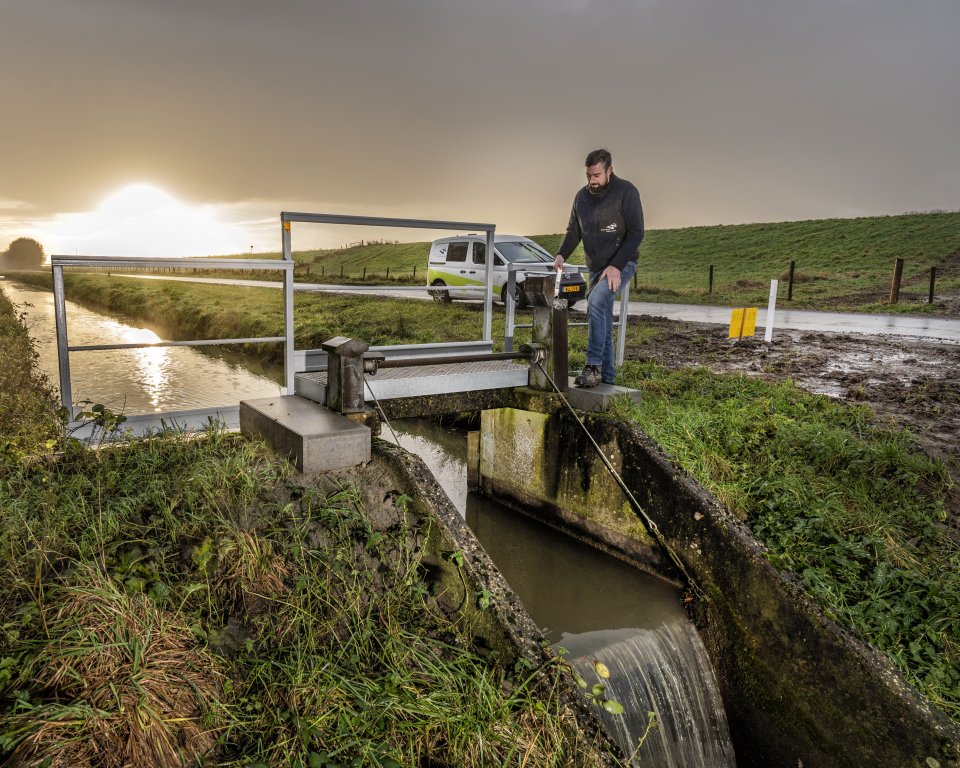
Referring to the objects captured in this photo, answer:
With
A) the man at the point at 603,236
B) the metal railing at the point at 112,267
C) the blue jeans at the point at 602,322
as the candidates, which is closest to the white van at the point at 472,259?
the blue jeans at the point at 602,322

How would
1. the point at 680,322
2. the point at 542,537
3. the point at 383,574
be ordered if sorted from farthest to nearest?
the point at 680,322 → the point at 542,537 → the point at 383,574

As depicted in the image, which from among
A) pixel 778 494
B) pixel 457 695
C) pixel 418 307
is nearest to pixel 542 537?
pixel 778 494

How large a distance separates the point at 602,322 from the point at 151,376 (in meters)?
9.90

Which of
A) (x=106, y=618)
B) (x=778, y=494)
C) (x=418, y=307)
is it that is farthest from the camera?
(x=418, y=307)

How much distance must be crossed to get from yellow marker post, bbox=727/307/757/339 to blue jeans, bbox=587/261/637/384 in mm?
4902

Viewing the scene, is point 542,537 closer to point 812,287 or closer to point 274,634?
point 274,634

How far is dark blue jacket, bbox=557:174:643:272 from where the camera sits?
217 inches

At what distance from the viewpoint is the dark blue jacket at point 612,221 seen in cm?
551

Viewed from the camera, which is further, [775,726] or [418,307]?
[418,307]

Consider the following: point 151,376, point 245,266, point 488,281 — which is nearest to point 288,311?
point 245,266

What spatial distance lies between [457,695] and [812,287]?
1102 inches

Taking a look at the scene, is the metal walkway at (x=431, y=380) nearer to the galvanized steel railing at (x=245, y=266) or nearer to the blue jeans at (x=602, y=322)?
the galvanized steel railing at (x=245, y=266)

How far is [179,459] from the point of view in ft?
13.4

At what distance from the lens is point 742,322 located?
10477 mm
